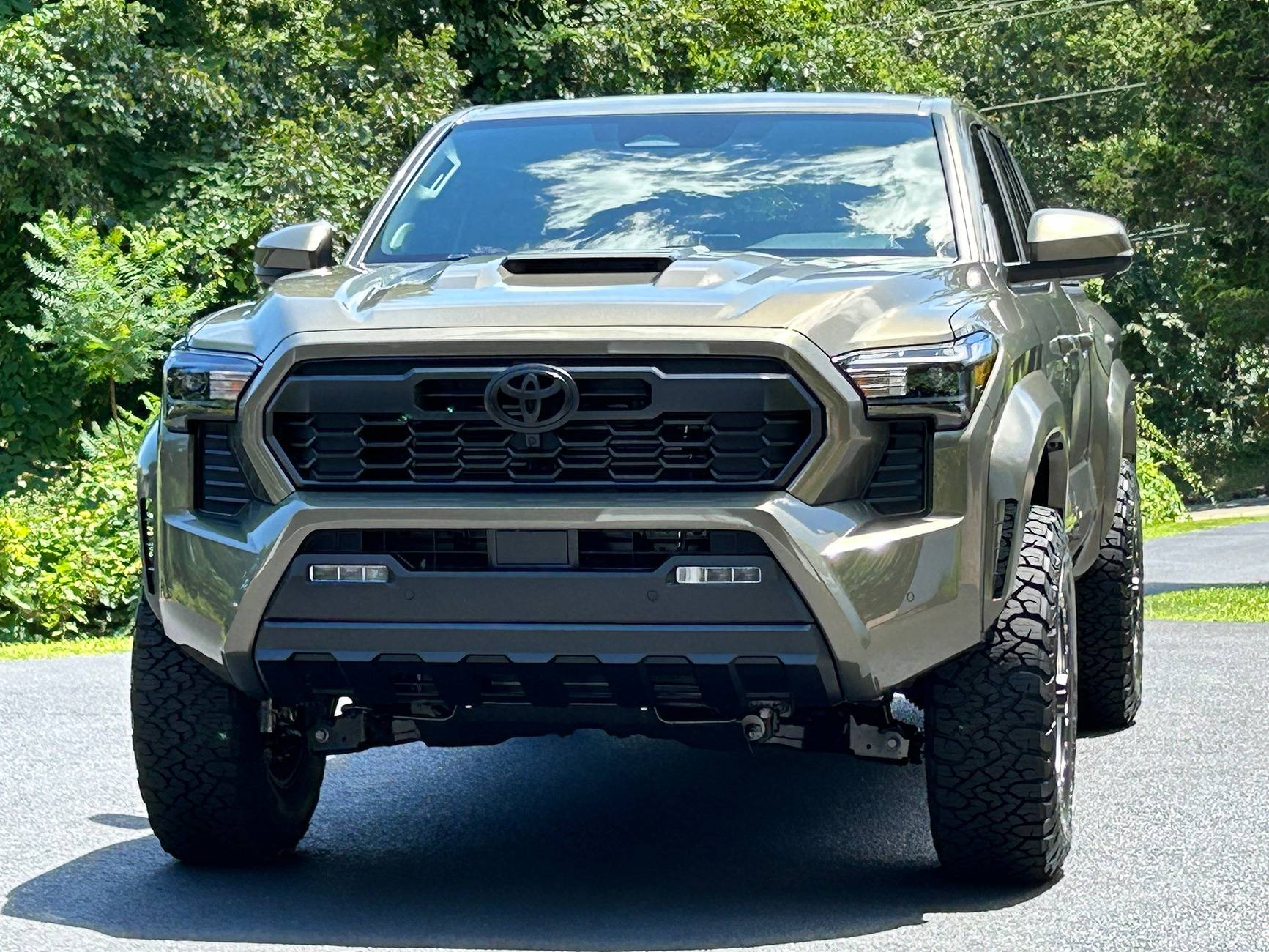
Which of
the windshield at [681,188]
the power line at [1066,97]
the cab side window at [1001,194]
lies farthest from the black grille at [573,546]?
the power line at [1066,97]

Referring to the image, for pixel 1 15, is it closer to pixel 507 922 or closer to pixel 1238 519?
pixel 507 922

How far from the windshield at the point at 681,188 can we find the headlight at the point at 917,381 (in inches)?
38.7

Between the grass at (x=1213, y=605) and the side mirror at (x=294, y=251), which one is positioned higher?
the side mirror at (x=294, y=251)

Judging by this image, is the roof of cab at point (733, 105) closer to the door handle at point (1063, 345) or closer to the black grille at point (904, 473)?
the door handle at point (1063, 345)

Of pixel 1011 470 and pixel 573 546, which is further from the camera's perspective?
pixel 1011 470

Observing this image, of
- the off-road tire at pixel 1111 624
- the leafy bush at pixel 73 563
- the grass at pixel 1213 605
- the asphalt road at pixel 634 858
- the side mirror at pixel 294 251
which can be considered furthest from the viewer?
the grass at pixel 1213 605

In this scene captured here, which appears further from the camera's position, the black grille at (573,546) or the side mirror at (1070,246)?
the side mirror at (1070,246)

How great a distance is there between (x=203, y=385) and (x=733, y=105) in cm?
219

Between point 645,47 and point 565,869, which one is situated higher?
point 645,47

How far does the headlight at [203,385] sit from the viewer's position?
489 centimetres

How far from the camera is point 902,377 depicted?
185 inches

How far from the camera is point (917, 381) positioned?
4.71 m

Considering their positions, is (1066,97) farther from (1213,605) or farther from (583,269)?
(583,269)

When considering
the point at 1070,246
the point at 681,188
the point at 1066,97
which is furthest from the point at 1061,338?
the point at 1066,97
